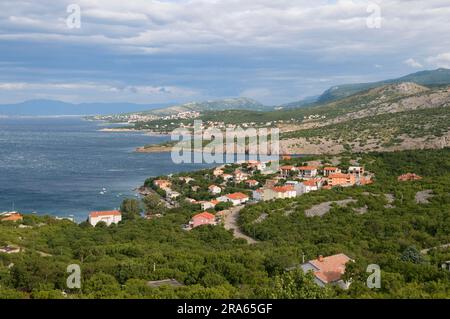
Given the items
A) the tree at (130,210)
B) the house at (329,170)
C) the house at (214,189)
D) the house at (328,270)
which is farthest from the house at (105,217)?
the house at (329,170)

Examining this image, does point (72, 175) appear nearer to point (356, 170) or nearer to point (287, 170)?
point (287, 170)

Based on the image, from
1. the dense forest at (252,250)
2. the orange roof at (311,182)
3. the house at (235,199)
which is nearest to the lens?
the dense forest at (252,250)

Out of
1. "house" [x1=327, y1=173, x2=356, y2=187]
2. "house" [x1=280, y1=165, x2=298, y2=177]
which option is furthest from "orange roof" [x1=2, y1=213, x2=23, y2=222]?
"house" [x1=280, y1=165, x2=298, y2=177]

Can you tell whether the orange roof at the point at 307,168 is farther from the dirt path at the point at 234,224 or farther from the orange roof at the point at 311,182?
the dirt path at the point at 234,224

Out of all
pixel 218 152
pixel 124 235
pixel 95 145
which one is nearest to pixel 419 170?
pixel 124 235

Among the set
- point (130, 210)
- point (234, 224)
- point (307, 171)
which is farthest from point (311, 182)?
point (130, 210)
